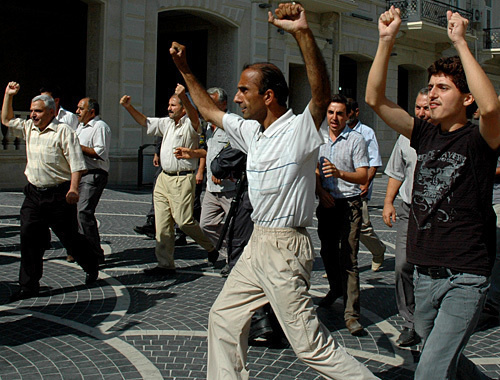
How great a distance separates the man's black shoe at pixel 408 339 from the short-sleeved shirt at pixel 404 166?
3.16 ft

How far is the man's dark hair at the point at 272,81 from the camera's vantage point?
134 inches

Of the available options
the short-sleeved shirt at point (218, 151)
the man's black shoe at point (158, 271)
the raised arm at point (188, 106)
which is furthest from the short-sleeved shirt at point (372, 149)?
the man's black shoe at point (158, 271)

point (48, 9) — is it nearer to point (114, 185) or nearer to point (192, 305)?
point (114, 185)

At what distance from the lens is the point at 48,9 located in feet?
64.8

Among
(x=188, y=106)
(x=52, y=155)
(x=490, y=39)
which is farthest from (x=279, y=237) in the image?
(x=490, y=39)

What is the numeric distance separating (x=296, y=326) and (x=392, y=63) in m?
23.4

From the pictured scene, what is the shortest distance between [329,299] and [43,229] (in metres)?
2.60

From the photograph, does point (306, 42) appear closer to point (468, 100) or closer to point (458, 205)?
point (468, 100)

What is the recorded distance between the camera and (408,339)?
469 centimetres

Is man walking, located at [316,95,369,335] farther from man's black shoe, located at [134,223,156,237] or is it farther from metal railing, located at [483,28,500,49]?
metal railing, located at [483,28,500,49]

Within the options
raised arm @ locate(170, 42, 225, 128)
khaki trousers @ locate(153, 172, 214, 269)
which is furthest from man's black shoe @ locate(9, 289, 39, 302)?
raised arm @ locate(170, 42, 225, 128)

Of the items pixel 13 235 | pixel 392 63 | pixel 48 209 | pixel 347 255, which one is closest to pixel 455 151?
pixel 347 255

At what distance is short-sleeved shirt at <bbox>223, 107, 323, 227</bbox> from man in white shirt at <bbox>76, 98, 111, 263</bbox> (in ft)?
12.9

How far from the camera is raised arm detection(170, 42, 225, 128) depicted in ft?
12.4
